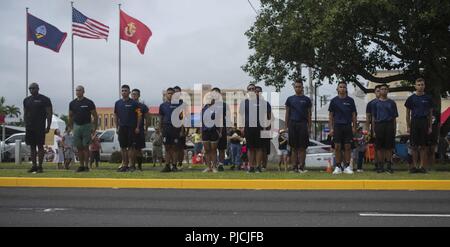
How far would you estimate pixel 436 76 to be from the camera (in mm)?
18688

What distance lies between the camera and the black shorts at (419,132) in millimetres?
10969

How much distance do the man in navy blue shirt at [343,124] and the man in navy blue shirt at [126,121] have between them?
4.37 meters

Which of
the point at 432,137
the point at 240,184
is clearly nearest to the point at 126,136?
the point at 240,184

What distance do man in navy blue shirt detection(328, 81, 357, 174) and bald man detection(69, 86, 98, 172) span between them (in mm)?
5403

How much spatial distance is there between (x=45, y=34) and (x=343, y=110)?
18.9m

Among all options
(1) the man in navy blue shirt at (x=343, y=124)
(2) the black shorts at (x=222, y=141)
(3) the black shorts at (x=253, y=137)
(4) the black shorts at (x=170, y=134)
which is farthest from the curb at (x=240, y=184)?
(2) the black shorts at (x=222, y=141)

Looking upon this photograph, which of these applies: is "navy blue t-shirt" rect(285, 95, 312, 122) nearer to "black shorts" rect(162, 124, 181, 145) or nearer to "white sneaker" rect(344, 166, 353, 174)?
"white sneaker" rect(344, 166, 353, 174)

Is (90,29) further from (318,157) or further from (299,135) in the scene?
(299,135)

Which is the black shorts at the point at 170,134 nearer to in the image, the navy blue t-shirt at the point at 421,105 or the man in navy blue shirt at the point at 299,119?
the man in navy blue shirt at the point at 299,119

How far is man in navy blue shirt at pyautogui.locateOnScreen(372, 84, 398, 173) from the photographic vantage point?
Result: 36.6 feet

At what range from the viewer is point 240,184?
9875 millimetres

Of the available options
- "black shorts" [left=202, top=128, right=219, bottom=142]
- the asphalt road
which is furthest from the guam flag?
the asphalt road

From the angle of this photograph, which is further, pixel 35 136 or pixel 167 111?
pixel 167 111
